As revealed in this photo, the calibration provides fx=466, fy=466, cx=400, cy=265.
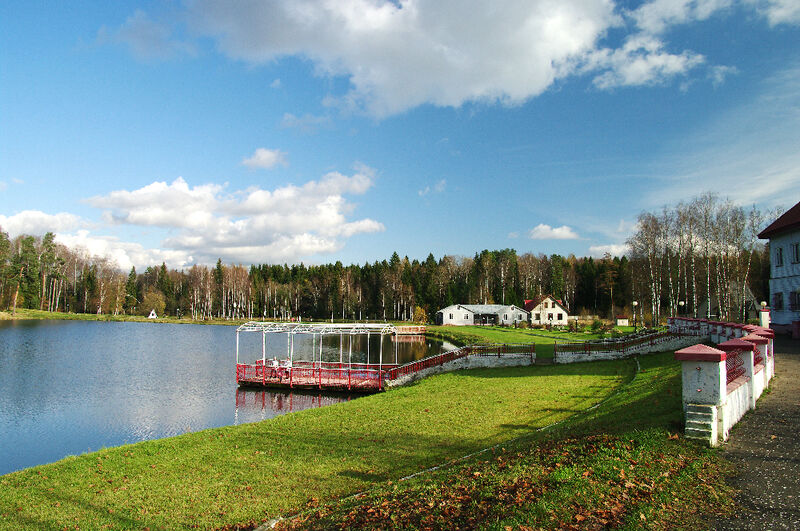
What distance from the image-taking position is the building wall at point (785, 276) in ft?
100

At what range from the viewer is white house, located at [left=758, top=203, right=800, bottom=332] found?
30.3m

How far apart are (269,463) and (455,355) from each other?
20285 millimetres

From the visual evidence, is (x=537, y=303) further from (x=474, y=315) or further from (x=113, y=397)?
(x=113, y=397)

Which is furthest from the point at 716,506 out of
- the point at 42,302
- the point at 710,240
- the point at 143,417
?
the point at 42,302

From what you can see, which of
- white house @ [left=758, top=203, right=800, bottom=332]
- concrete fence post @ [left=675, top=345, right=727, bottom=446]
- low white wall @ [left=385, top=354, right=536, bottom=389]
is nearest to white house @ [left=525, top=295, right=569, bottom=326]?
white house @ [left=758, top=203, right=800, bottom=332]

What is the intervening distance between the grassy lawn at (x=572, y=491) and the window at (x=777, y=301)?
29.1 metres

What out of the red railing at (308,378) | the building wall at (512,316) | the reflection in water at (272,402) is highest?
the building wall at (512,316)

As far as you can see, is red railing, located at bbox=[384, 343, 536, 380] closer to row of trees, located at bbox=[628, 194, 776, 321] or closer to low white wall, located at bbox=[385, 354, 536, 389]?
low white wall, located at bbox=[385, 354, 536, 389]

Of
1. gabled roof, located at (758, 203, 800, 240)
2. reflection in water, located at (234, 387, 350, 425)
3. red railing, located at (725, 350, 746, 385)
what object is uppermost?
gabled roof, located at (758, 203, 800, 240)

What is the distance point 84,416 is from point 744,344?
91.8 feet

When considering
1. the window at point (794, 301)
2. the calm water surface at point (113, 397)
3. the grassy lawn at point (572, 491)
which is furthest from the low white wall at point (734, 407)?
the window at point (794, 301)

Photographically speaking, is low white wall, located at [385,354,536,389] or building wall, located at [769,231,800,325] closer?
building wall, located at [769,231,800,325]

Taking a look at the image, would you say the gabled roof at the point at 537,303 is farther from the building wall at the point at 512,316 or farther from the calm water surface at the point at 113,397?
the calm water surface at the point at 113,397

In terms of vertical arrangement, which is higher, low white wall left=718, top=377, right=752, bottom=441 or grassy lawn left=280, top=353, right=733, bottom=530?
low white wall left=718, top=377, right=752, bottom=441
